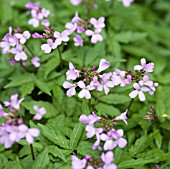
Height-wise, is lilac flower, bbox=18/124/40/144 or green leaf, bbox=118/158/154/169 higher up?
lilac flower, bbox=18/124/40/144

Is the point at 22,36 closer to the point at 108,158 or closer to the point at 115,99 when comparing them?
the point at 115,99

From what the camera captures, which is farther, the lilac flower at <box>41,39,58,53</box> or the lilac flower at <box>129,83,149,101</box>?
the lilac flower at <box>41,39,58,53</box>

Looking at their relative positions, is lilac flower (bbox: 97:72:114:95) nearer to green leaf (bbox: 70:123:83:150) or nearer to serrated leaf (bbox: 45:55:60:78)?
green leaf (bbox: 70:123:83:150)

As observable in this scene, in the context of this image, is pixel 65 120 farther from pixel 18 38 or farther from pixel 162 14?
pixel 162 14

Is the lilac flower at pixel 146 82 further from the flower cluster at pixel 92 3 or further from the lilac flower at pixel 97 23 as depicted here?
the flower cluster at pixel 92 3

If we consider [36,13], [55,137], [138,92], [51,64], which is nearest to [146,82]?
[138,92]

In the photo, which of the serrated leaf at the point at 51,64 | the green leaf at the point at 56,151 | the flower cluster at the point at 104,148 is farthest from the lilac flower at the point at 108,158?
the serrated leaf at the point at 51,64

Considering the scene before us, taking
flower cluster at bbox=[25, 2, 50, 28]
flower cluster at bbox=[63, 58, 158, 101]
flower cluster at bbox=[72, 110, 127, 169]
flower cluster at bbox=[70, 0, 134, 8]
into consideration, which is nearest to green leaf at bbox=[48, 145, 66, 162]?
flower cluster at bbox=[72, 110, 127, 169]
